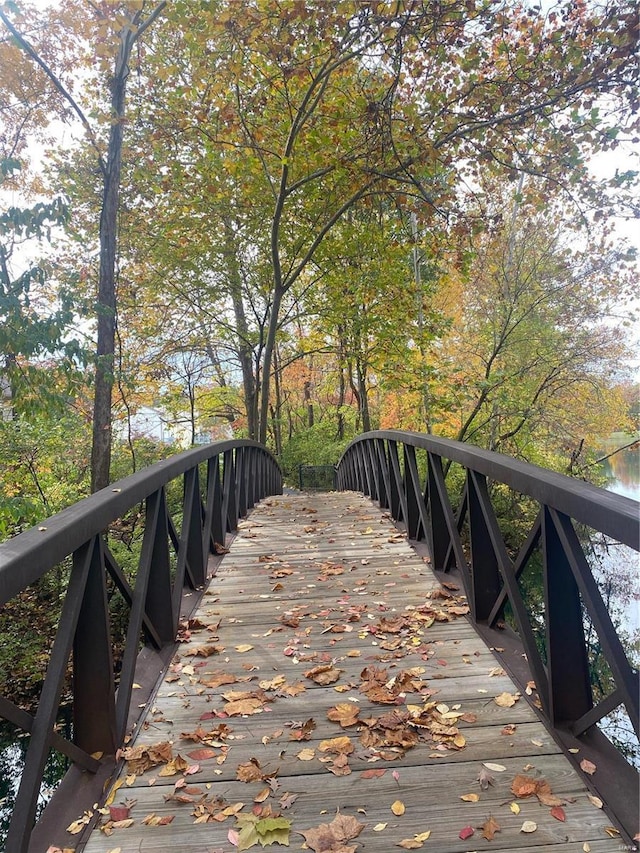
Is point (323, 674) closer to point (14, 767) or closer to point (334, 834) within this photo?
point (334, 834)

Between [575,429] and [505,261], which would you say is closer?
[505,261]

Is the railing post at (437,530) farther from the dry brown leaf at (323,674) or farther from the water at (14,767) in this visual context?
the water at (14,767)

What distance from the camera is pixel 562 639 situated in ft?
6.70

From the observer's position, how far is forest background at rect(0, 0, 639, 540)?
542cm

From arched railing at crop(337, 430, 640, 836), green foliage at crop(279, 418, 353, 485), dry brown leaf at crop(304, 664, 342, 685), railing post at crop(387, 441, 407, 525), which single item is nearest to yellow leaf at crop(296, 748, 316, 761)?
dry brown leaf at crop(304, 664, 342, 685)

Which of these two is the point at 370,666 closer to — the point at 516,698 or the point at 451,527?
the point at 516,698

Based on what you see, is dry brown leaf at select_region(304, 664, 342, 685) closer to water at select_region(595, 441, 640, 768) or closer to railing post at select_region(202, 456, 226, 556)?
railing post at select_region(202, 456, 226, 556)

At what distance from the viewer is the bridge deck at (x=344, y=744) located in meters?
1.59

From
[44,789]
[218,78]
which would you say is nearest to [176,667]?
[44,789]

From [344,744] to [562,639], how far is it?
36.9 inches

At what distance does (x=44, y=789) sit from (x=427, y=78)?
869 cm

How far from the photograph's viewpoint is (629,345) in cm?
1066

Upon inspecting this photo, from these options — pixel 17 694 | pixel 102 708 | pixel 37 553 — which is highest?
pixel 37 553

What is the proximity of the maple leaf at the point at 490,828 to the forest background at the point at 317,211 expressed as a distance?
4322mm
